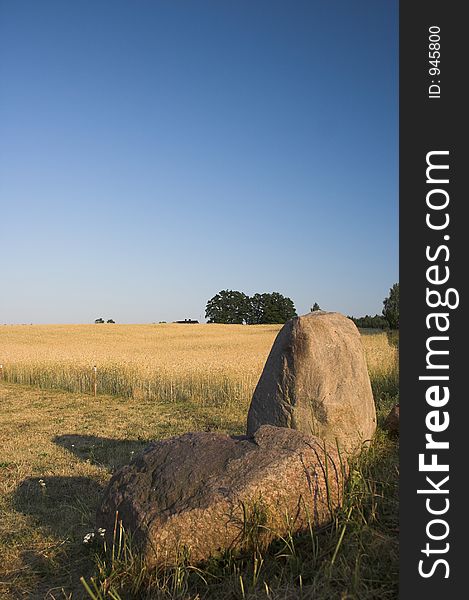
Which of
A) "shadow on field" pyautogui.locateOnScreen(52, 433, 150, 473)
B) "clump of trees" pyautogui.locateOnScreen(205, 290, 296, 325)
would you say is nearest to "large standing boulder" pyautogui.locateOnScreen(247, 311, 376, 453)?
"shadow on field" pyautogui.locateOnScreen(52, 433, 150, 473)

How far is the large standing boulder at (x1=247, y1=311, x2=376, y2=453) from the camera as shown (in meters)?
7.94

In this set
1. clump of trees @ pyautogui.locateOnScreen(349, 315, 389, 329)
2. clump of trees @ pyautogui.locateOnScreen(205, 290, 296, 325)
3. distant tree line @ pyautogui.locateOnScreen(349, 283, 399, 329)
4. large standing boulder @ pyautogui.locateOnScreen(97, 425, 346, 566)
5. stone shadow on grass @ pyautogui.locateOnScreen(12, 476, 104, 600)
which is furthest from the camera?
clump of trees @ pyautogui.locateOnScreen(205, 290, 296, 325)

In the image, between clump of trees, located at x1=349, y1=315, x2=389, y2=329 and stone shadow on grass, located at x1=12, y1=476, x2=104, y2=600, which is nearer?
stone shadow on grass, located at x1=12, y1=476, x2=104, y2=600

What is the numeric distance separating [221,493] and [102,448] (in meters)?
6.62

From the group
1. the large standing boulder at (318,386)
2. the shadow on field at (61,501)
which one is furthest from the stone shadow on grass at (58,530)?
the large standing boulder at (318,386)

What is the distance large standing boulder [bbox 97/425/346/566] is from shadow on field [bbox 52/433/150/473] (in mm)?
4185

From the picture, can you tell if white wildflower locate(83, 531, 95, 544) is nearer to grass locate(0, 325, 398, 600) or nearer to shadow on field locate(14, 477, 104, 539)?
grass locate(0, 325, 398, 600)

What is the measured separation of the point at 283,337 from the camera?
8.38 metres

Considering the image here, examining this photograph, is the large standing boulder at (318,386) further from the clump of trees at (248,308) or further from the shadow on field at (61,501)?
the clump of trees at (248,308)

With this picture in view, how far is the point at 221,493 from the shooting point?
4.95 metres

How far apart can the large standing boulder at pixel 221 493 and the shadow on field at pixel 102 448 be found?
418 cm

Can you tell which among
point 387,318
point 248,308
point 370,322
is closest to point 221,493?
point 387,318

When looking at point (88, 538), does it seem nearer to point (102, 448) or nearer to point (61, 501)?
point (61, 501)

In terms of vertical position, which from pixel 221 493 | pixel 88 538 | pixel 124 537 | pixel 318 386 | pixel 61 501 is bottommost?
pixel 61 501
